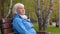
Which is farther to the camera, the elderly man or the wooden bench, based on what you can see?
the wooden bench

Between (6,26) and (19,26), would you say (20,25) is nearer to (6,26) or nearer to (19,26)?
(19,26)

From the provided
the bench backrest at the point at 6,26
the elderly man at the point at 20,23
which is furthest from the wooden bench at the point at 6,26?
the elderly man at the point at 20,23

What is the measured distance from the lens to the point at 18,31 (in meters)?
5.37

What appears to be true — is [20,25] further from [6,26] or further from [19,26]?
[6,26]

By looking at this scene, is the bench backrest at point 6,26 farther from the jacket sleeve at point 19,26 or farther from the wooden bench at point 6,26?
the jacket sleeve at point 19,26

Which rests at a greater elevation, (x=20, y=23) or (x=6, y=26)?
(x=20, y=23)

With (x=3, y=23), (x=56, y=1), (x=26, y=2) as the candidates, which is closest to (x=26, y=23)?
(x=3, y=23)

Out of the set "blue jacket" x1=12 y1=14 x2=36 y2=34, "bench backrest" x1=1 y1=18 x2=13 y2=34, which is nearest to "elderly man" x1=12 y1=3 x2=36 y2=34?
"blue jacket" x1=12 y1=14 x2=36 y2=34

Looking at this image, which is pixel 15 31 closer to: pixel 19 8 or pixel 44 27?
pixel 19 8

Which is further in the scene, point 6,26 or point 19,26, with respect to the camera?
point 6,26

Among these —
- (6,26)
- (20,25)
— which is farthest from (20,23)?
(6,26)

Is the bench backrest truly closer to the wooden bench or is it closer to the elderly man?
the wooden bench

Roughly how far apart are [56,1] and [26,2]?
9310 mm

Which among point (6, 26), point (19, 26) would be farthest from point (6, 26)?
point (19, 26)
